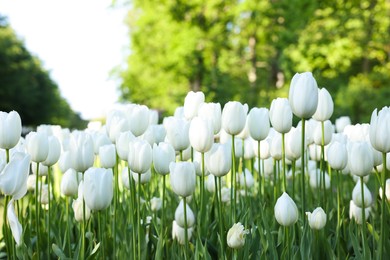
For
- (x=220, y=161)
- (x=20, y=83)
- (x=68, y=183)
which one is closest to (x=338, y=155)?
(x=220, y=161)

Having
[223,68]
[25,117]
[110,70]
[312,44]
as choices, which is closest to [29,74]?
[25,117]

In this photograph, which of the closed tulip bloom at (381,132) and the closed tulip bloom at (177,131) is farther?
the closed tulip bloom at (177,131)

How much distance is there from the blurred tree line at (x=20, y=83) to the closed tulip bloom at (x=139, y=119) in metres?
33.2

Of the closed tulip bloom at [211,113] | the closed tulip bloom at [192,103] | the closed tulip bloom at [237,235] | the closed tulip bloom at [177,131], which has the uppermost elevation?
the closed tulip bloom at [192,103]

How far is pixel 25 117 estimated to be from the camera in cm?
4141

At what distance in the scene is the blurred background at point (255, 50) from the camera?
15.7 meters

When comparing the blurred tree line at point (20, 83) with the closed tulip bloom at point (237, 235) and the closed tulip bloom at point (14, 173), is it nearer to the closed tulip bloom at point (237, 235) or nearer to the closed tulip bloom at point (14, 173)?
the closed tulip bloom at point (14, 173)

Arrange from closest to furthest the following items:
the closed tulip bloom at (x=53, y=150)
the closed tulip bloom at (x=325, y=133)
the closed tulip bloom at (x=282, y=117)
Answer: the closed tulip bloom at (x=282, y=117)
the closed tulip bloom at (x=53, y=150)
the closed tulip bloom at (x=325, y=133)

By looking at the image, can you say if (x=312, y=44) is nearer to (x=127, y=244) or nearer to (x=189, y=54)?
(x=189, y=54)

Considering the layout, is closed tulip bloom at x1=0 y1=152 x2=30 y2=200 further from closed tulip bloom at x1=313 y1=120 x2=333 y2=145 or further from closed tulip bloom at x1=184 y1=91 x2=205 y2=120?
closed tulip bloom at x1=313 y1=120 x2=333 y2=145

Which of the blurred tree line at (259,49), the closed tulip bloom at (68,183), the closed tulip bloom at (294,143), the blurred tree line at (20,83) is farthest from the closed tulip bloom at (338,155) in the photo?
the blurred tree line at (20,83)

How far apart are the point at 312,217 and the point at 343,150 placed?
0.40 m

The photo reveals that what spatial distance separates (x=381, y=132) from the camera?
180 cm

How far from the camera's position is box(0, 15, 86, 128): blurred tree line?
34719 millimetres
